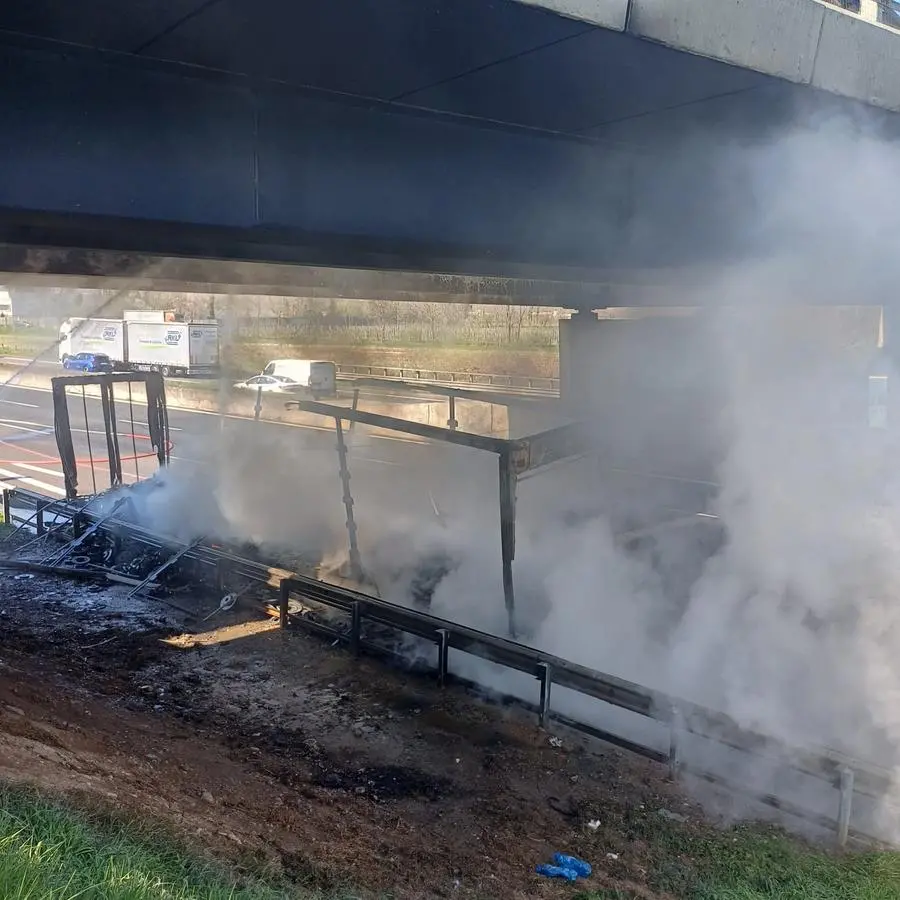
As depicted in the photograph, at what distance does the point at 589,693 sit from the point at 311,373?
8.96 m

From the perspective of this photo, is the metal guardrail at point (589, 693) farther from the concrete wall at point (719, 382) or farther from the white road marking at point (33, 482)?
the white road marking at point (33, 482)

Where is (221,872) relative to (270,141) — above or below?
below

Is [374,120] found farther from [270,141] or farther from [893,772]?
[893,772]

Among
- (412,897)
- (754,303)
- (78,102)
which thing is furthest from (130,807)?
(754,303)

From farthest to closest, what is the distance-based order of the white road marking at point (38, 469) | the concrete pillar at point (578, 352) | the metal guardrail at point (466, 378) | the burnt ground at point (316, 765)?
the metal guardrail at point (466, 378) < the white road marking at point (38, 469) < the concrete pillar at point (578, 352) < the burnt ground at point (316, 765)

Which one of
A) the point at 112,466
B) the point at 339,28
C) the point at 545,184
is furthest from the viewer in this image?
the point at 112,466

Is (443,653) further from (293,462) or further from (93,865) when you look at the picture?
(293,462)

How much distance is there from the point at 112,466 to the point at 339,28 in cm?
953

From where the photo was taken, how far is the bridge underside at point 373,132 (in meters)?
2.96

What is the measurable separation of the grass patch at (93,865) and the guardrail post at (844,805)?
2.55 meters

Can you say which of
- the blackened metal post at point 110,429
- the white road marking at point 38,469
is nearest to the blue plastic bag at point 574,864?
the blackened metal post at point 110,429

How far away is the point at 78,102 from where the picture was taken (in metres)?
3.22

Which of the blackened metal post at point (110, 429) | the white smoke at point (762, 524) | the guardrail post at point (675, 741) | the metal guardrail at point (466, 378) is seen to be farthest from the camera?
the metal guardrail at point (466, 378)

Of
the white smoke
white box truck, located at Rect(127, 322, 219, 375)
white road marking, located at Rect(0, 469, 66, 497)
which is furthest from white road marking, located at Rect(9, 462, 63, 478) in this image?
the white smoke
